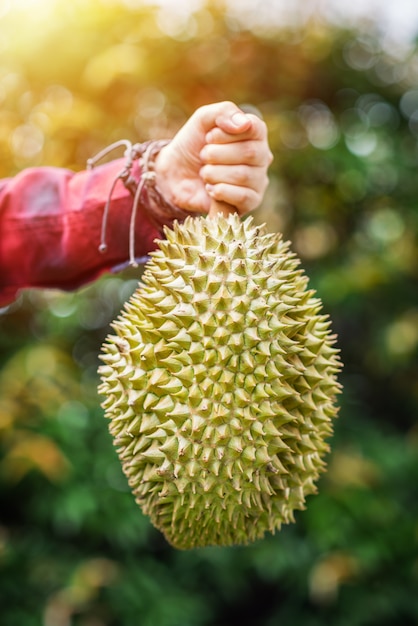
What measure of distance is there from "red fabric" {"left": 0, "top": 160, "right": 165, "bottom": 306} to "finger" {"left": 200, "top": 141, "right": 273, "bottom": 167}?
261 millimetres

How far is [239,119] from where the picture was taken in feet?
3.78

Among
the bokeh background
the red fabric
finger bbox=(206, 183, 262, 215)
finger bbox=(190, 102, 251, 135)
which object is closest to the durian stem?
finger bbox=(206, 183, 262, 215)

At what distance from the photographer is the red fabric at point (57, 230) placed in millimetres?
1428

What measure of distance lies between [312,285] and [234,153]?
190cm

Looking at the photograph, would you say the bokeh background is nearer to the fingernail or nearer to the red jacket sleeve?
the red jacket sleeve

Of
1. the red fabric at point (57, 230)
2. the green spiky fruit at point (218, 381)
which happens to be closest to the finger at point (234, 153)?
the green spiky fruit at point (218, 381)

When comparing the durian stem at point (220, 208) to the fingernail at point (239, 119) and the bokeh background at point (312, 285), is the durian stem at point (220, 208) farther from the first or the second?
the bokeh background at point (312, 285)

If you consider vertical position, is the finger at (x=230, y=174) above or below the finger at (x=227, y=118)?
below

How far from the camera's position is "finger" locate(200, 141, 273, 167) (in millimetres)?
1194

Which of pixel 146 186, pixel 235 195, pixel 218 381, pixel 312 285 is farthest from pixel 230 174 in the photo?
pixel 312 285

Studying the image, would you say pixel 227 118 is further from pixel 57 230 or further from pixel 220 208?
A: pixel 57 230

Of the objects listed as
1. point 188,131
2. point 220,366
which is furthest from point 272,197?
point 220,366

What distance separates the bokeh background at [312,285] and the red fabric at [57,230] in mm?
1093

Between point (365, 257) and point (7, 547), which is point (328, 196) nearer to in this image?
point (365, 257)
